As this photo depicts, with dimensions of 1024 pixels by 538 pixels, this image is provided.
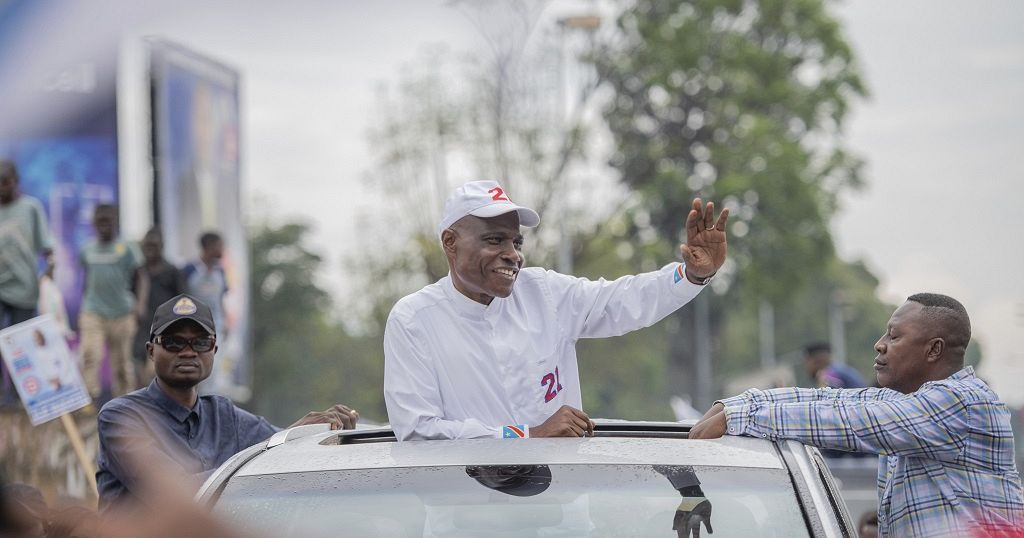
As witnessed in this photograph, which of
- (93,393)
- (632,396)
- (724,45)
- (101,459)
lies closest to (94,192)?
(93,393)

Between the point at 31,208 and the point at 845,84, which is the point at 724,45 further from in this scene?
the point at 31,208

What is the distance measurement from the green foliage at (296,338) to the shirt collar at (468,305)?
170 ft

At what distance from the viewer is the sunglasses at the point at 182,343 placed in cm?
452

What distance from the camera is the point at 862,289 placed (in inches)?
3332

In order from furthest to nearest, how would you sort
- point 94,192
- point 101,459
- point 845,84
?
point 845,84 → point 94,192 → point 101,459

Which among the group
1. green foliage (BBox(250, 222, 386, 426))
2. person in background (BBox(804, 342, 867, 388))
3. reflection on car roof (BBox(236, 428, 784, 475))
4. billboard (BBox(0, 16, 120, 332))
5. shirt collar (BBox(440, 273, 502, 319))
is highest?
billboard (BBox(0, 16, 120, 332))

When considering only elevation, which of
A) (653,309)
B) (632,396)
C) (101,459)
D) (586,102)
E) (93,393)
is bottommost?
(632,396)

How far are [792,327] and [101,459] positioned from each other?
78657mm

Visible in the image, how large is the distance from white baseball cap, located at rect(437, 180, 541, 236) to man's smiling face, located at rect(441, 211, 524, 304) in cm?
3

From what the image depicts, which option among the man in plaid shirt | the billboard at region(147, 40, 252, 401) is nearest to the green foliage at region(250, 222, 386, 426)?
the billboard at region(147, 40, 252, 401)

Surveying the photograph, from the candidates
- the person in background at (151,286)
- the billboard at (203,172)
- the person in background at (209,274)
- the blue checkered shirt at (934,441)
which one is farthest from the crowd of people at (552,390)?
the billboard at (203,172)

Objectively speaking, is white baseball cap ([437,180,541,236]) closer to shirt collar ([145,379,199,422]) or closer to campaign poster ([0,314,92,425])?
shirt collar ([145,379,199,422])

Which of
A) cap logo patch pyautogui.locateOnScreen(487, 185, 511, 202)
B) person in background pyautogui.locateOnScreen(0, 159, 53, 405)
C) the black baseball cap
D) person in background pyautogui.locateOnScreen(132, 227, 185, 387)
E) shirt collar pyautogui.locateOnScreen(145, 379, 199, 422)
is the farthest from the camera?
person in background pyautogui.locateOnScreen(132, 227, 185, 387)

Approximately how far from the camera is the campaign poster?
313 inches
